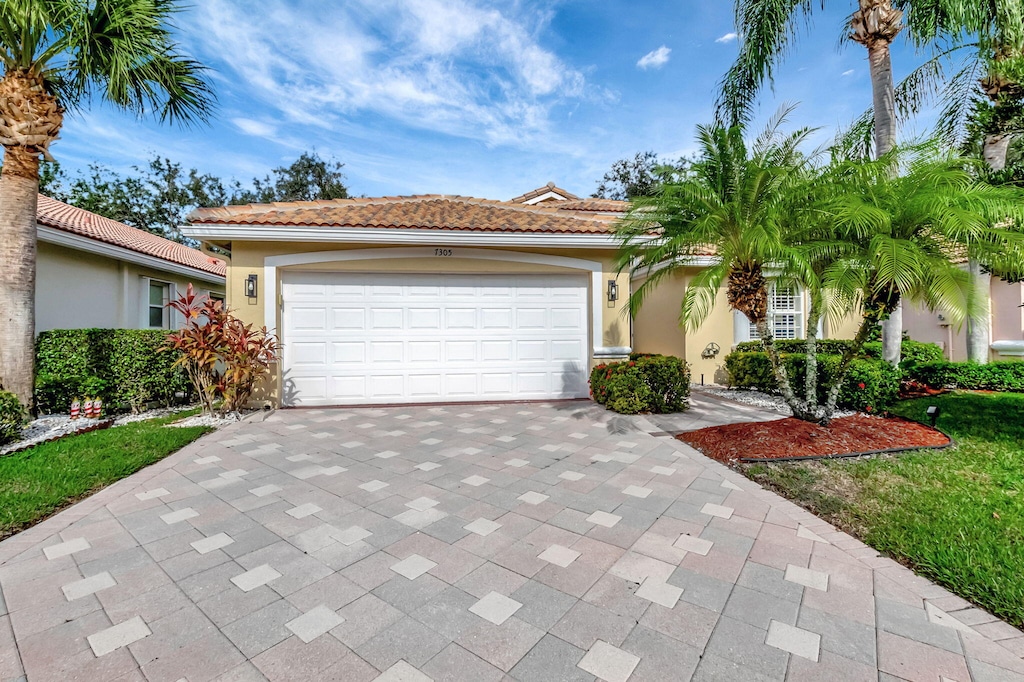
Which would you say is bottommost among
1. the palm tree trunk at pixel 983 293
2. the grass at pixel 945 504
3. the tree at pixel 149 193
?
the grass at pixel 945 504

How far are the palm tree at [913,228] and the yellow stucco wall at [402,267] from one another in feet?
A: 12.9

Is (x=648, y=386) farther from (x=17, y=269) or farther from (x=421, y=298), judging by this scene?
(x=17, y=269)

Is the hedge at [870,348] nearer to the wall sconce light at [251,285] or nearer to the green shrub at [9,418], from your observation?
the wall sconce light at [251,285]

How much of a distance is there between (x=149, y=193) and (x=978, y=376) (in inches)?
1533

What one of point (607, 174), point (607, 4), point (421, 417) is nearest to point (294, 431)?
point (421, 417)

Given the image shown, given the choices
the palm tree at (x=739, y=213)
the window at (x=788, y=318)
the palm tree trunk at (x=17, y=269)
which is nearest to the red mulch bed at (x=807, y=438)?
the palm tree at (x=739, y=213)

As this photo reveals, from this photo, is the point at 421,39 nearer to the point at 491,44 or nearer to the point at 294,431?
the point at 491,44

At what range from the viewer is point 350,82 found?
10.6 m

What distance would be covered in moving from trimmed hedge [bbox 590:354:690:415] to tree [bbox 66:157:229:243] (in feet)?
89.4

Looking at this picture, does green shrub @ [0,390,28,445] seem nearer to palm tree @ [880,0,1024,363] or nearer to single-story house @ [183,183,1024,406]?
single-story house @ [183,183,1024,406]

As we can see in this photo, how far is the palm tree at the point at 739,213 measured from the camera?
4996mm

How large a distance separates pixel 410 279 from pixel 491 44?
609 cm

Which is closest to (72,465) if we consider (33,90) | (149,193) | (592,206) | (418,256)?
(418,256)

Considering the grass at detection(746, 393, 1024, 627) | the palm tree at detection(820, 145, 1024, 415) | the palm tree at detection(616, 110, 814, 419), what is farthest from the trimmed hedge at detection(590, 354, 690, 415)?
the grass at detection(746, 393, 1024, 627)
